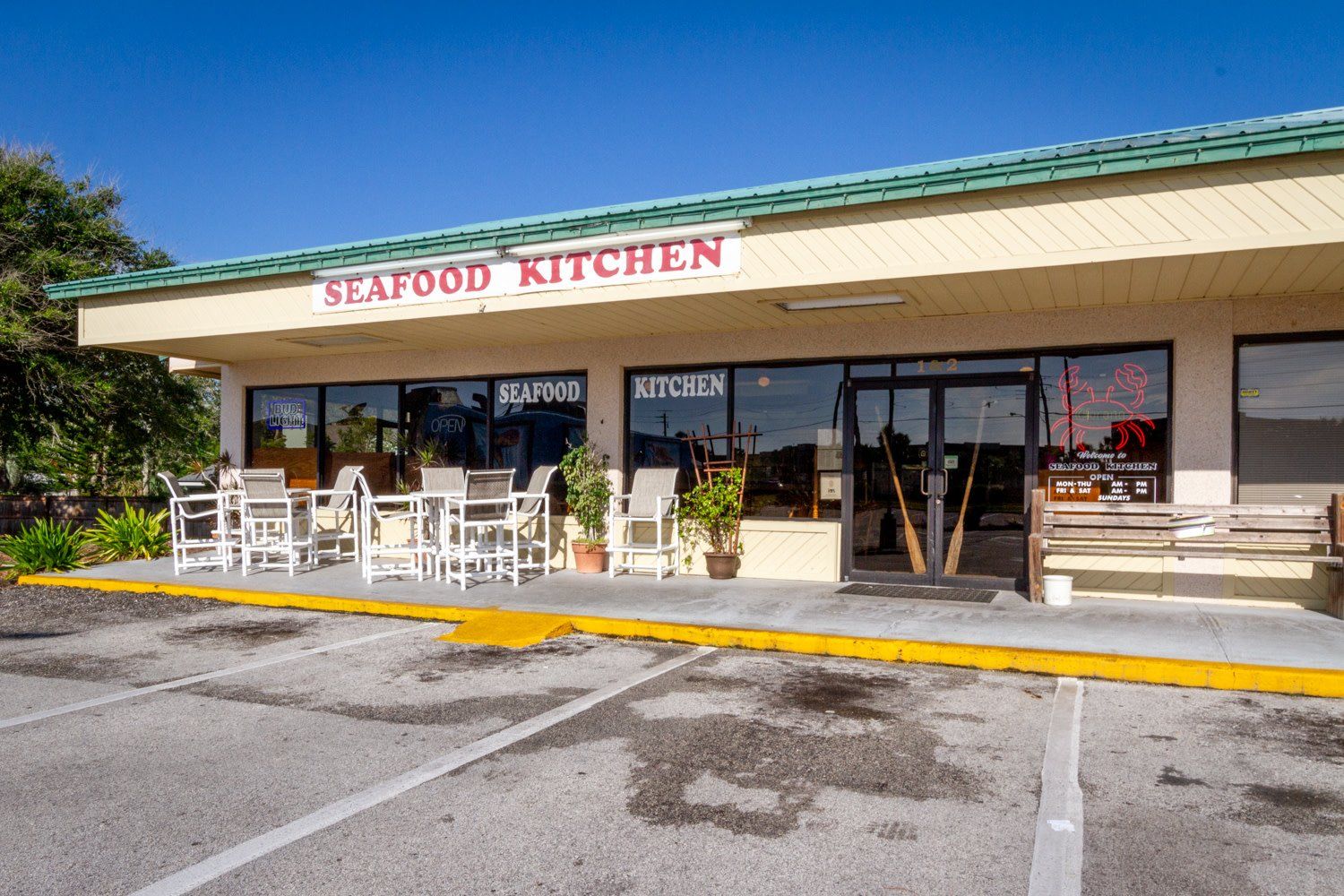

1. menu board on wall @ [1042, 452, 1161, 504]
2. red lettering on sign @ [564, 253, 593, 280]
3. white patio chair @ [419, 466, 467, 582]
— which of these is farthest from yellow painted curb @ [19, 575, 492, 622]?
menu board on wall @ [1042, 452, 1161, 504]

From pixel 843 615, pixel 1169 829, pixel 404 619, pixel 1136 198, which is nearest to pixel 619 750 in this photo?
pixel 1169 829

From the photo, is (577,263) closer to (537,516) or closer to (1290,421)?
(537,516)

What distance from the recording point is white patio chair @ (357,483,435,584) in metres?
10.4

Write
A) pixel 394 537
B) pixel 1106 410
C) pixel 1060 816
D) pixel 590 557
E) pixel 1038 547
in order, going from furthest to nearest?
pixel 394 537
pixel 590 557
pixel 1106 410
pixel 1038 547
pixel 1060 816

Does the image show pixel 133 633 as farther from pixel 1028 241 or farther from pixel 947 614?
pixel 1028 241

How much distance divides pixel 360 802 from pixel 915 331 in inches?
297

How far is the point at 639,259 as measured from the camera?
348 inches

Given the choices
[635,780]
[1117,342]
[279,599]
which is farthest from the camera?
[279,599]

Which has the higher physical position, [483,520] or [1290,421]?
[1290,421]

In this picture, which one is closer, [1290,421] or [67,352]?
[1290,421]

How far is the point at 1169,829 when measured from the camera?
3.71 metres

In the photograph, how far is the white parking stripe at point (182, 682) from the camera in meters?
5.36

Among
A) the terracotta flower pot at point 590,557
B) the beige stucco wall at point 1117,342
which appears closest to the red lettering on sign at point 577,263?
the beige stucco wall at point 1117,342

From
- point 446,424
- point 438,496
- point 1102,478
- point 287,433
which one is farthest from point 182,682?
point 287,433
